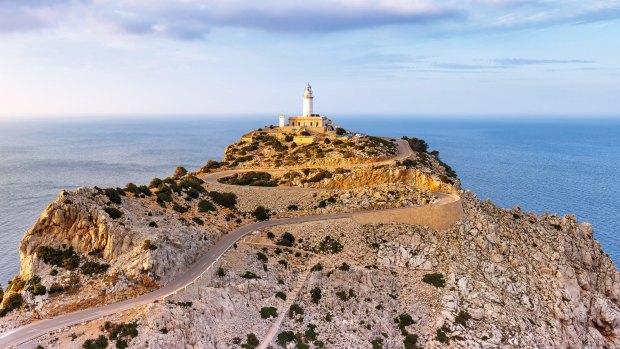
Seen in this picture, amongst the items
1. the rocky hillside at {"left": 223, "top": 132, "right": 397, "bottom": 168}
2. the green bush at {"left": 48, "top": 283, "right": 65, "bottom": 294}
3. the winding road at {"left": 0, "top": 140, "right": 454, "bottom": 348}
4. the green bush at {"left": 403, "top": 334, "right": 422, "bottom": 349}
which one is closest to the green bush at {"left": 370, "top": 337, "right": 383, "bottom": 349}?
the green bush at {"left": 403, "top": 334, "right": 422, "bottom": 349}

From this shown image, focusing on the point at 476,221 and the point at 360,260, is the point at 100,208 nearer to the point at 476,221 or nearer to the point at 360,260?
the point at 360,260

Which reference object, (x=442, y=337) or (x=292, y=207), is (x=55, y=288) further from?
(x=442, y=337)

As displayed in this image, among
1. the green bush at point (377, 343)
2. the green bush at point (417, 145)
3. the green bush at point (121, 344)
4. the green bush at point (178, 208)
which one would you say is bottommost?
the green bush at point (377, 343)

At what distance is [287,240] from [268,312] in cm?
970

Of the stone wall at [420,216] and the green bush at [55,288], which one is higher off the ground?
the stone wall at [420,216]

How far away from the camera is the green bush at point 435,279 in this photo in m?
38.5

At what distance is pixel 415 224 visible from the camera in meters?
44.5

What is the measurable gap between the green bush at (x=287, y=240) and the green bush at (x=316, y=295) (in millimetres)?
6006

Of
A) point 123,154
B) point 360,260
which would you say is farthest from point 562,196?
point 123,154

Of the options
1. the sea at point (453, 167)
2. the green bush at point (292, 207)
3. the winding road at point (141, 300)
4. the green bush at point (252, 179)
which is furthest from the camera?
the sea at point (453, 167)

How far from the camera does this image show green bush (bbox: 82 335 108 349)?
2409 centimetres

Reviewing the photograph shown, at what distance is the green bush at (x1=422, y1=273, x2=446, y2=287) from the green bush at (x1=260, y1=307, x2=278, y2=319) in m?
14.7

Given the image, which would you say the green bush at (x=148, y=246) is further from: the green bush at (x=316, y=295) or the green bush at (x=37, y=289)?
the green bush at (x=316, y=295)

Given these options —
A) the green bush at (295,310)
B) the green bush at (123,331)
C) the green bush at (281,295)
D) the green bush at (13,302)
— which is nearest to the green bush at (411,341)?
the green bush at (295,310)
